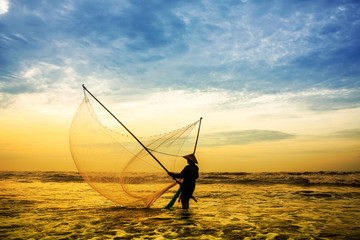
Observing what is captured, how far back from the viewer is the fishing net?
7.98 meters

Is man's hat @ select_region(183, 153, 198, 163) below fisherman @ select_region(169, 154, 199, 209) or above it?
above

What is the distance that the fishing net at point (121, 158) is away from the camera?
7977mm

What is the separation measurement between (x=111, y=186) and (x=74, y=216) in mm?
1409

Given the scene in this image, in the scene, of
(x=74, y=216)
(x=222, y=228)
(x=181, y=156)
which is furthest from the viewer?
(x=181, y=156)

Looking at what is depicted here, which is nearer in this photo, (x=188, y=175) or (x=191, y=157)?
(x=188, y=175)

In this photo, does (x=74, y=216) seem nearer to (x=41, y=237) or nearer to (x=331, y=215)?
(x=41, y=237)

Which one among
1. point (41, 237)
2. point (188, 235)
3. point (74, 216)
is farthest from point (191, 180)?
point (41, 237)

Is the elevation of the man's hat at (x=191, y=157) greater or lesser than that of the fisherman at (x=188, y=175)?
greater

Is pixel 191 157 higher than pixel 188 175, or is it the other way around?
pixel 191 157

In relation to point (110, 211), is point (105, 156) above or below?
above

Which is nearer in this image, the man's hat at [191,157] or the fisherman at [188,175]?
the fisherman at [188,175]

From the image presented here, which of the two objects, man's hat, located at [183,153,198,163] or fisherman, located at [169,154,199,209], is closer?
fisherman, located at [169,154,199,209]

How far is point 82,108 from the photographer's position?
8.19 meters

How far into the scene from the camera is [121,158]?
8305 mm
